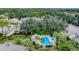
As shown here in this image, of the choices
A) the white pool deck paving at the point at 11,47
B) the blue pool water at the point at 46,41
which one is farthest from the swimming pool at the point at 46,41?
the white pool deck paving at the point at 11,47

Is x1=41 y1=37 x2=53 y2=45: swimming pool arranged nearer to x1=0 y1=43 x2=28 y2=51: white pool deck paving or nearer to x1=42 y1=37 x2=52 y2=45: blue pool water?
x1=42 y1=37 x2=52 y2=45: blue pool water

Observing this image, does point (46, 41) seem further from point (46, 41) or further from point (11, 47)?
point (11, 47)

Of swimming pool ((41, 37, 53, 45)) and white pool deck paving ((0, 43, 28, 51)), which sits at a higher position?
swimming pool ((41, 37, 53, 45))

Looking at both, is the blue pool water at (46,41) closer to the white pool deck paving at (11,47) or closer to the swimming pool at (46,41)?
the swimming pool at (46,41)

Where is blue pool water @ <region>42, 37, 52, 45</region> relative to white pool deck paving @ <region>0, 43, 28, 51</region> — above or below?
above

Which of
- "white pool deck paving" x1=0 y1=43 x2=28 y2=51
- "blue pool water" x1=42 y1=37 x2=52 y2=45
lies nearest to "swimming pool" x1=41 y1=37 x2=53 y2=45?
"blue pool water" x1=42 y1=37 x2=52 y2=45

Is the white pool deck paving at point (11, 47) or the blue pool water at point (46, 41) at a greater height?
the blue pool water at point (46, 41)

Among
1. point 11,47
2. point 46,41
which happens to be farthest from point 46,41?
point 11,47
